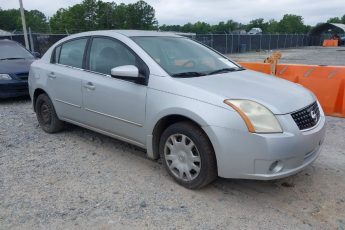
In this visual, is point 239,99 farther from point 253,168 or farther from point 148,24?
point 148,24

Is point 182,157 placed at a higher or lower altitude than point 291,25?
lower

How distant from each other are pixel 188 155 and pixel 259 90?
3.18 feet

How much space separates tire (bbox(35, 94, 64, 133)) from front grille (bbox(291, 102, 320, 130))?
3.59m

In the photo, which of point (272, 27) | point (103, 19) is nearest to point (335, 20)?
point (272, 27)

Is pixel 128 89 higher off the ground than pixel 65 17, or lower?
lower

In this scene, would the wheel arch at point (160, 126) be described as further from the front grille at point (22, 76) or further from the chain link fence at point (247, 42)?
the chain link fence at point (247, 42)

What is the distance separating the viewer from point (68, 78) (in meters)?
4.82

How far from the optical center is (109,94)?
13.7 feet

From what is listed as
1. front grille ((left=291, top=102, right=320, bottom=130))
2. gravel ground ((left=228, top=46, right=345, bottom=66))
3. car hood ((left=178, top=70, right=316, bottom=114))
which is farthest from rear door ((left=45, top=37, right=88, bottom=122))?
gravel ground ((left=228, top=46, right=345, bottom=66))

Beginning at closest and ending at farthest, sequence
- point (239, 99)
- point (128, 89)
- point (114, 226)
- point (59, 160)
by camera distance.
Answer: point (114, 226), point (239, 99), point (128, 89), point (59, 160)

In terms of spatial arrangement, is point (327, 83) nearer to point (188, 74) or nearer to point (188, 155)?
point (188, 74)

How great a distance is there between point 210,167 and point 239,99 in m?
0.71

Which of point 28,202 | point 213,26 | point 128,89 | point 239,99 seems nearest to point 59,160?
point 28,202

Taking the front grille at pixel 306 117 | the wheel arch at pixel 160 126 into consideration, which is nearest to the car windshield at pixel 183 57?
the wheel arch at pixel 160 126
